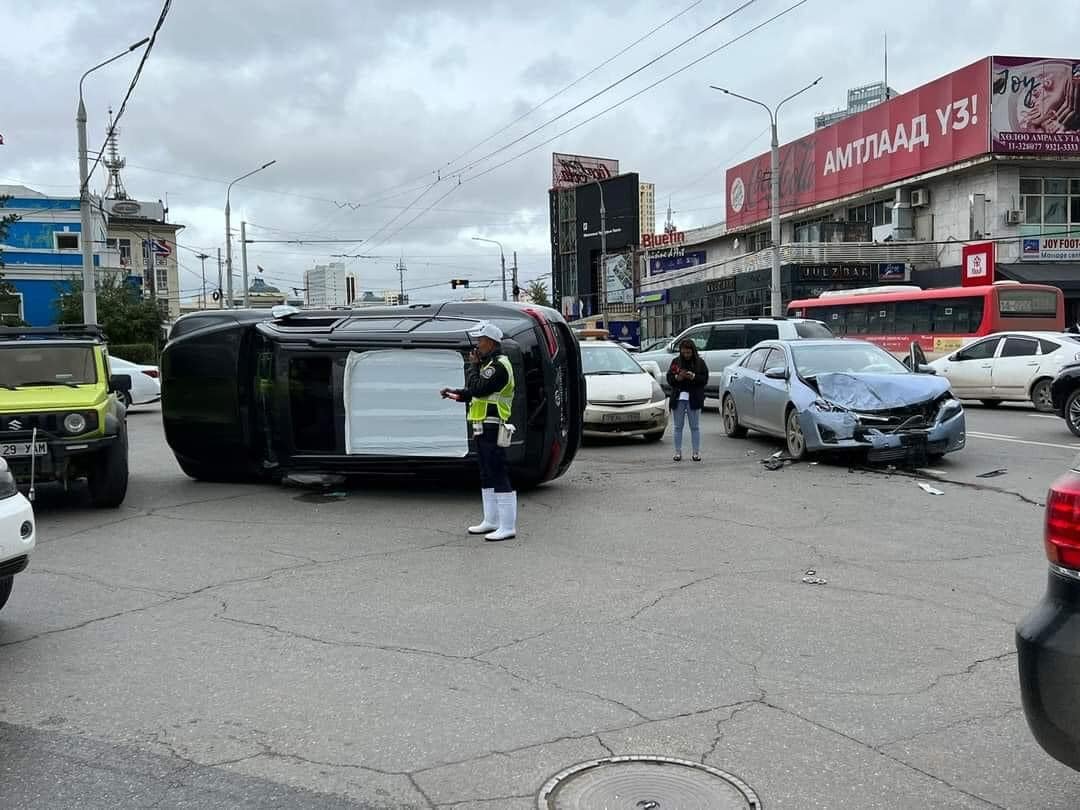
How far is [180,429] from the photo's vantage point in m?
11.0

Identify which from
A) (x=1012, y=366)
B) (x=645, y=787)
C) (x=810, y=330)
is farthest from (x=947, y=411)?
(x=645, y=787)

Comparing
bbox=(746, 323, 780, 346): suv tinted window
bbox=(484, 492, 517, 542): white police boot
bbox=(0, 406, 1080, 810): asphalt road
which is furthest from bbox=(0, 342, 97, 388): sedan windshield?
bbox=(746, 323, 780, 346): suv tinted window

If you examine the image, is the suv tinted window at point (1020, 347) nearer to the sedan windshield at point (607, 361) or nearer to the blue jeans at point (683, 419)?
the sedan windshield at point (607, 361)

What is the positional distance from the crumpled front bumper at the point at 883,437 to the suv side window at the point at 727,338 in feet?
26.3

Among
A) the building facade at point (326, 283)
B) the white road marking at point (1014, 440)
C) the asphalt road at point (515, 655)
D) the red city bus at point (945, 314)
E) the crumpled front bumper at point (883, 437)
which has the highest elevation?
the building facade at point (326, 283)

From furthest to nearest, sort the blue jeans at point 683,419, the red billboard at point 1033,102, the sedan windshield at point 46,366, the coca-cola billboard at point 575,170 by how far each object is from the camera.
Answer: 1. the coca-cola billboard at point 575,170
2. the red billboard at point 1033,102
3. the blue jeans at point 683,419
4. the sedan windshield at point 46,366

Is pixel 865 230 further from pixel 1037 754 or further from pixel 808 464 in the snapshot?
pixel 1037 754

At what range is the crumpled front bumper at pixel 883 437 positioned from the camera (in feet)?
37.2

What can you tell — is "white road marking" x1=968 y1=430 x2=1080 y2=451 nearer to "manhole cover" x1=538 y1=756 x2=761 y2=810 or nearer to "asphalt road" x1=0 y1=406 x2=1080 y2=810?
"asphalt road" x1=0 y1=406 x2=1080 y2=810

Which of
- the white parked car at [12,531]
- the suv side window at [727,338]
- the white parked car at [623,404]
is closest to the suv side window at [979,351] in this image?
the suv side window at [727,338]

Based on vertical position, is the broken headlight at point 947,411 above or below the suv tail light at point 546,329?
below

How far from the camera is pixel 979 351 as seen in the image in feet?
66.0

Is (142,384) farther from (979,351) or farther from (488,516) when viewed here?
(979,351)

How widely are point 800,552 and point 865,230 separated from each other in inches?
1621
